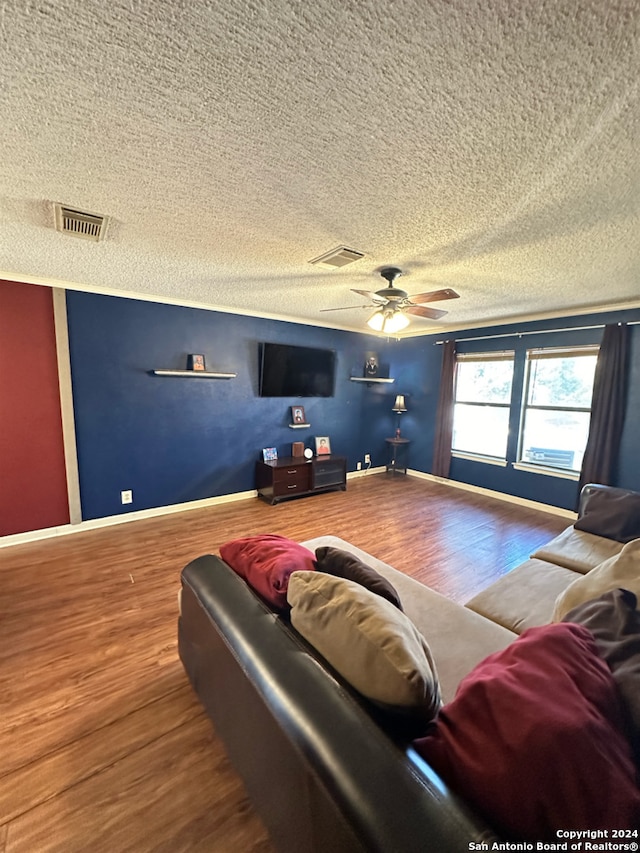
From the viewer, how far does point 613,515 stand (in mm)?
2381

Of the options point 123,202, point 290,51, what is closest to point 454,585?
point 290,51

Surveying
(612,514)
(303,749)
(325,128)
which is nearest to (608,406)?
(612,514)

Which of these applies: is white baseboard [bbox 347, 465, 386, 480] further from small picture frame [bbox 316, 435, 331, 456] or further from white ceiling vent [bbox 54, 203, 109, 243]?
white ceiling vent [bbox 54, 203, 109, 243]

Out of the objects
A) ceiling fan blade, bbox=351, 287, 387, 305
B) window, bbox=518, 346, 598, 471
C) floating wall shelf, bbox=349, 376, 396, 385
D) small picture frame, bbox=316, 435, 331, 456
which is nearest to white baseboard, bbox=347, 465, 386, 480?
small picture frame, bbox=316, 435, 331, 456

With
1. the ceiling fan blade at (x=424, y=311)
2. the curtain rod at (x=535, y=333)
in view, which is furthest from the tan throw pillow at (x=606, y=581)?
the curtain rod at (x=535, y=333)

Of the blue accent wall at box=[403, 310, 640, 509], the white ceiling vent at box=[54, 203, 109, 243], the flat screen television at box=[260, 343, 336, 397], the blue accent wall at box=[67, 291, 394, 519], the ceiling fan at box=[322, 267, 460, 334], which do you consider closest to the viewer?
the white ceiling vent at box=[54, 203, 109, 243]

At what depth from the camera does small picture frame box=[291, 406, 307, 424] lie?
189 inches

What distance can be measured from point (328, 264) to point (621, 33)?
1776 millimetres

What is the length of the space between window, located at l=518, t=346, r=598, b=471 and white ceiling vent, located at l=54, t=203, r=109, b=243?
456 centimetres

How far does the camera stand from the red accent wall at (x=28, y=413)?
117 inches

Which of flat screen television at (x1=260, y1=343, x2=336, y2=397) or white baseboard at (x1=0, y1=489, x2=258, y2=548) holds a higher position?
flat screen television at (x1=260, y1=343, x2=336, y2=397)

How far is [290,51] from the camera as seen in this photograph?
3.10ft

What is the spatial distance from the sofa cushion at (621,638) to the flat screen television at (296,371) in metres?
3.79

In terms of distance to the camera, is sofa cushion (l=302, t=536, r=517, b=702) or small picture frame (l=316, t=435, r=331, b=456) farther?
small picture frame (l=316, t=435, r=331, b=456)
